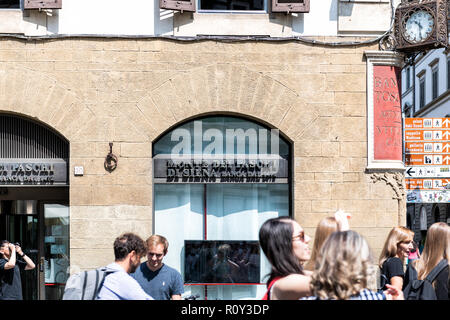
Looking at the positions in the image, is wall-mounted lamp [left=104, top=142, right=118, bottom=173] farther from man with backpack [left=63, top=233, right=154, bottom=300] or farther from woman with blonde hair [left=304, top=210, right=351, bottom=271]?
woman with blonde hair [left=304, top=210, right=351, bottom=271]

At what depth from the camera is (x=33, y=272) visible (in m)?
13.5

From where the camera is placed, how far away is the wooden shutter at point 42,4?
11.4 m

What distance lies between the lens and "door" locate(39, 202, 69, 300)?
12.5m

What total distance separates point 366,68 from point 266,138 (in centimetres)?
193

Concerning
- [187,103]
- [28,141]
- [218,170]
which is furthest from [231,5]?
[28,141]

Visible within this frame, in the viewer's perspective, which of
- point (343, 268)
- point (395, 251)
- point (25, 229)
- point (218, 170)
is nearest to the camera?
point (343, 268)

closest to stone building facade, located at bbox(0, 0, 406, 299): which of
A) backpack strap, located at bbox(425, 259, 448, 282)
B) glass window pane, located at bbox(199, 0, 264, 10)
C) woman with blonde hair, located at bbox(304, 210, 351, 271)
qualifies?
glass window pane, located at bbox(199, 0, 264, 10)

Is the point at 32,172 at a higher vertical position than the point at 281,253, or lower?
higher

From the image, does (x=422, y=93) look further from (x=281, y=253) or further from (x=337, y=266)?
(x=337, y=266)

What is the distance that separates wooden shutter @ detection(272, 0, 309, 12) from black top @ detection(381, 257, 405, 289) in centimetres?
524

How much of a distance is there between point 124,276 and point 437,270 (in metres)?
2.69

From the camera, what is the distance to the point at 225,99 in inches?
459

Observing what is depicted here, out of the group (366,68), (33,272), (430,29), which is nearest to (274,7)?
(366,68)

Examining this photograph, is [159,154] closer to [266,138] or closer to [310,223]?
[266,138]
